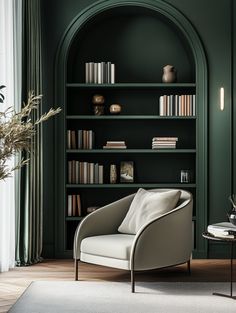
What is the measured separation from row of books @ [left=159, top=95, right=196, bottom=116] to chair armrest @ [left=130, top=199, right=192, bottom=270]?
142cm

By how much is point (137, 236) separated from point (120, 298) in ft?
1.71

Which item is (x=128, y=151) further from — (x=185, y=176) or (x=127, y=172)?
(x=185, y=176)

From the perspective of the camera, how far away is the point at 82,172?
6.75 meters

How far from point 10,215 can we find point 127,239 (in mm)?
1366

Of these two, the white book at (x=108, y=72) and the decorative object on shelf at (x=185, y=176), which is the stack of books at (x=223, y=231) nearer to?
the decorative object on shelf at (x=185, y=176)

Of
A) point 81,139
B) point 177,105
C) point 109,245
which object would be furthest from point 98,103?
point 109,245

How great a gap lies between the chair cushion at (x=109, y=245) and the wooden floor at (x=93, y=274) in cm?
34

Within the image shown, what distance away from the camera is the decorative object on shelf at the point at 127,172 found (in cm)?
685

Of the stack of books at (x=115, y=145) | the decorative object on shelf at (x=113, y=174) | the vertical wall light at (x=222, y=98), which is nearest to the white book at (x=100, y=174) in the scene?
the decorative object on shelf at (x=113, y=174)

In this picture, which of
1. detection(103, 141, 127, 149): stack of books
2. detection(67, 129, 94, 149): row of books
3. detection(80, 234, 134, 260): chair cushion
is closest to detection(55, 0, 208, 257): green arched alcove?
detection(67, 129, 94, 149): row of books

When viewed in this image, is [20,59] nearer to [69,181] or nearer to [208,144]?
[69,181]

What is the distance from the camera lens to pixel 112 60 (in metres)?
7.02

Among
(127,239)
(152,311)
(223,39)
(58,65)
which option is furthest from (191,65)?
(152,311)

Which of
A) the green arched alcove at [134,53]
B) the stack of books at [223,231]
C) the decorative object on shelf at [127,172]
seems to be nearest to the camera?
the stack of books at [223,231]
